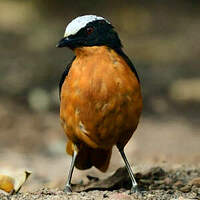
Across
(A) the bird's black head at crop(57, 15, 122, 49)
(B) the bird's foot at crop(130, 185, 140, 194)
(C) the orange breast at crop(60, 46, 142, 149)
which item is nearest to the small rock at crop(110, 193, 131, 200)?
(B) the bird's foot at crop(130, 185, 140, 194)

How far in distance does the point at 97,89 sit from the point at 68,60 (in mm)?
8225

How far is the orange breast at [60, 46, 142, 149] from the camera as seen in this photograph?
5402 mm

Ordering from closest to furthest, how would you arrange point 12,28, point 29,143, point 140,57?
point 29,143 → point 140,57 → point 12,28

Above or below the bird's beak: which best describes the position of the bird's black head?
above

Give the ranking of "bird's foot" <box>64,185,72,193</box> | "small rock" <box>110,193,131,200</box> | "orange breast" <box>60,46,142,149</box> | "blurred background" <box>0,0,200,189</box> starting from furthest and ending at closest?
"blurred background" <box>0,0,200,189</box> → "bird's foot" <box>64,185,72,193</box> → "orange breast" <box>60,46,142,149</box> → "small rock" <box>110,193,131,200</box>

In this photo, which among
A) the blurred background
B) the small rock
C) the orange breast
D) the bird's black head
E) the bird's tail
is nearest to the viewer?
the small rock

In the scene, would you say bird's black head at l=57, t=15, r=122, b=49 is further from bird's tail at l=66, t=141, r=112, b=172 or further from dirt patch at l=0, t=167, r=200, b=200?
dirt patch at l=0, t=167, r=200, b=200

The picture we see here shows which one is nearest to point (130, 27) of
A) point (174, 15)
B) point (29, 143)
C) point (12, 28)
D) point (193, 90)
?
point (174, 15)

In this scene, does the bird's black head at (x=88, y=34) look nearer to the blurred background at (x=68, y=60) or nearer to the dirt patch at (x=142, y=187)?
the dirt patch at (x=142, y=187)

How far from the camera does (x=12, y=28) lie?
15.3m

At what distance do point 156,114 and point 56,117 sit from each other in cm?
164

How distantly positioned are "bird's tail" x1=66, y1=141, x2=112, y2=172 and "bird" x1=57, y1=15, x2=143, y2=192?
1.33 ft

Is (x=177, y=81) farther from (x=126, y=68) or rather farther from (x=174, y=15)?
(x=126, y=68)

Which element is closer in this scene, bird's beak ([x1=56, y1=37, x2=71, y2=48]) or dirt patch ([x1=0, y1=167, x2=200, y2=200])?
dirt patch ([x1=0, y1=167, x2=200, y2=200])
